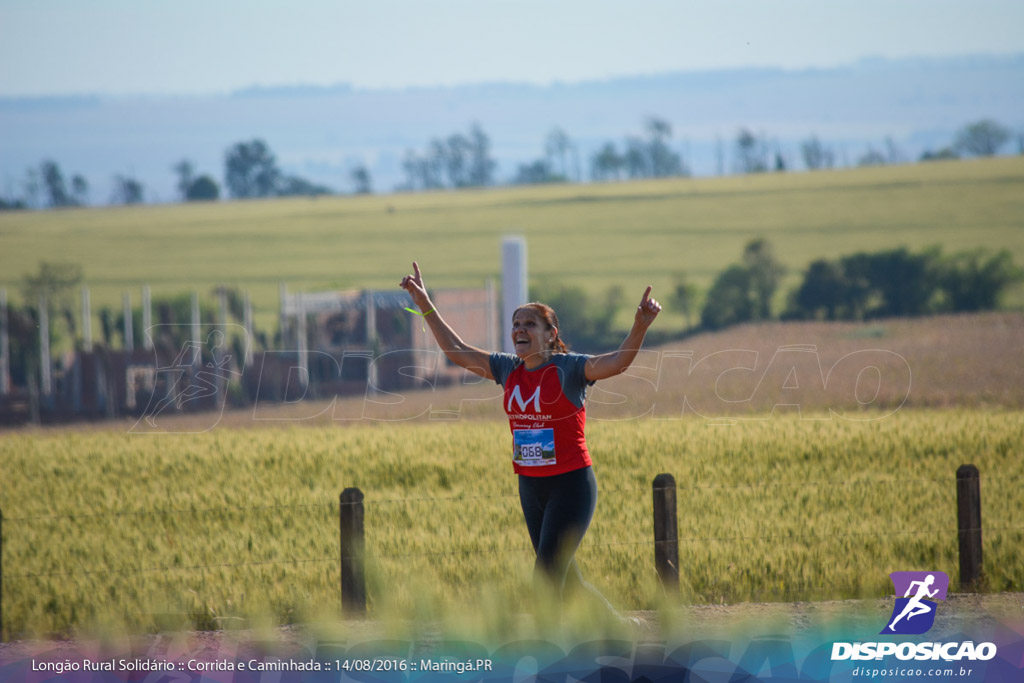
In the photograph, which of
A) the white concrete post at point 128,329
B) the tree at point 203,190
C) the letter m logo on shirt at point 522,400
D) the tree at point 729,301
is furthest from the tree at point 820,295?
the tree at point 203,190

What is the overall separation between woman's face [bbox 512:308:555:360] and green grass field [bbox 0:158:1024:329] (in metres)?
69.5

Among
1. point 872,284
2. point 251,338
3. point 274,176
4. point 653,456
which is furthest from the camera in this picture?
point 274,176

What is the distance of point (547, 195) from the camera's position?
123438 millimetres

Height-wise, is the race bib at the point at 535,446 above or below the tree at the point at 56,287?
below

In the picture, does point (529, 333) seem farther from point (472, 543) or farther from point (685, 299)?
point (685, 299)

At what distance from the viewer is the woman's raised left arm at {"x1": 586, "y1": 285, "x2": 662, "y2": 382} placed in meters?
5.76

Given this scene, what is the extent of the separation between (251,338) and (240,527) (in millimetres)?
53599

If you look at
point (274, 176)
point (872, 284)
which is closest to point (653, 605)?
point (872, 284)

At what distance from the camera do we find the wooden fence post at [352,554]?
7.73m

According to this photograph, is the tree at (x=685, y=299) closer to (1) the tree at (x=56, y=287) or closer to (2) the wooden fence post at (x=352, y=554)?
(1) the tree at (x=56, y=287)

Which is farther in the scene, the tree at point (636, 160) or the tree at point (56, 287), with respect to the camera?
the tree at point (636, 160)

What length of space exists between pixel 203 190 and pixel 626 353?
14303 cm

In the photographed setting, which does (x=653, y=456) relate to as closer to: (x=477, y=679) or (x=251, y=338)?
(x=477, y=679)

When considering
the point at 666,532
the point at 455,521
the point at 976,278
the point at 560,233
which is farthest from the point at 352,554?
the point at 560,233
